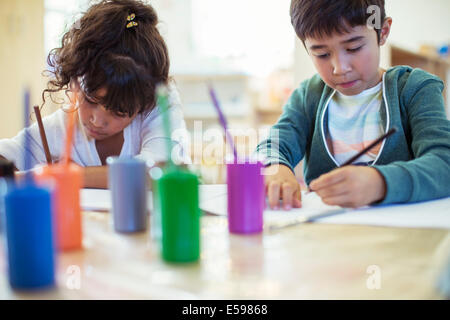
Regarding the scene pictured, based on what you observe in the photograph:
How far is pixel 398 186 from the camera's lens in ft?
2.51

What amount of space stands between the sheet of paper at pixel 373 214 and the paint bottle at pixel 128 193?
6.2 inches

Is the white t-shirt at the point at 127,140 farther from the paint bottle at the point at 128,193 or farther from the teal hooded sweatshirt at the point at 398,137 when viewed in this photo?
the paint bottle at the point at 128,193

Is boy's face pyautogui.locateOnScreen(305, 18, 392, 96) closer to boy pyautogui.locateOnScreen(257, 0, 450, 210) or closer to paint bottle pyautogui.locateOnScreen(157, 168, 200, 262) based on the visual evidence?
boy pyautogui.locateOnScreen(257, 0, 450, 210)

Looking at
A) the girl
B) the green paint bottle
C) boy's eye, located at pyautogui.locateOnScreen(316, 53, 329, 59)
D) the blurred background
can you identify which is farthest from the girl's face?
the blurred background

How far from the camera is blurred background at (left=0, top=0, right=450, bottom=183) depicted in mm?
3379

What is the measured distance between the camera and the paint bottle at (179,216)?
0.48m

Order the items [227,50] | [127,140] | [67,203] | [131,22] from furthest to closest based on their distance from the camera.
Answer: [227,50]
[127,140]
[131,22]
[67,203]

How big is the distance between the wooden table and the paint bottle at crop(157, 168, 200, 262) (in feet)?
0.05

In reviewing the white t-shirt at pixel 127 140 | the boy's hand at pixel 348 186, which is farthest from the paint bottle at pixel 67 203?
the white t-shirt at pixel 127 140

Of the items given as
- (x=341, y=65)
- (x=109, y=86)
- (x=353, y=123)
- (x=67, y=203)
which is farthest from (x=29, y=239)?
(x=353, y=123)

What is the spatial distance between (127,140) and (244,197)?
0.72 meters

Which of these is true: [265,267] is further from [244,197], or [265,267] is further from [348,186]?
[348,186]

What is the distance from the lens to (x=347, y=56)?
3.40ft
